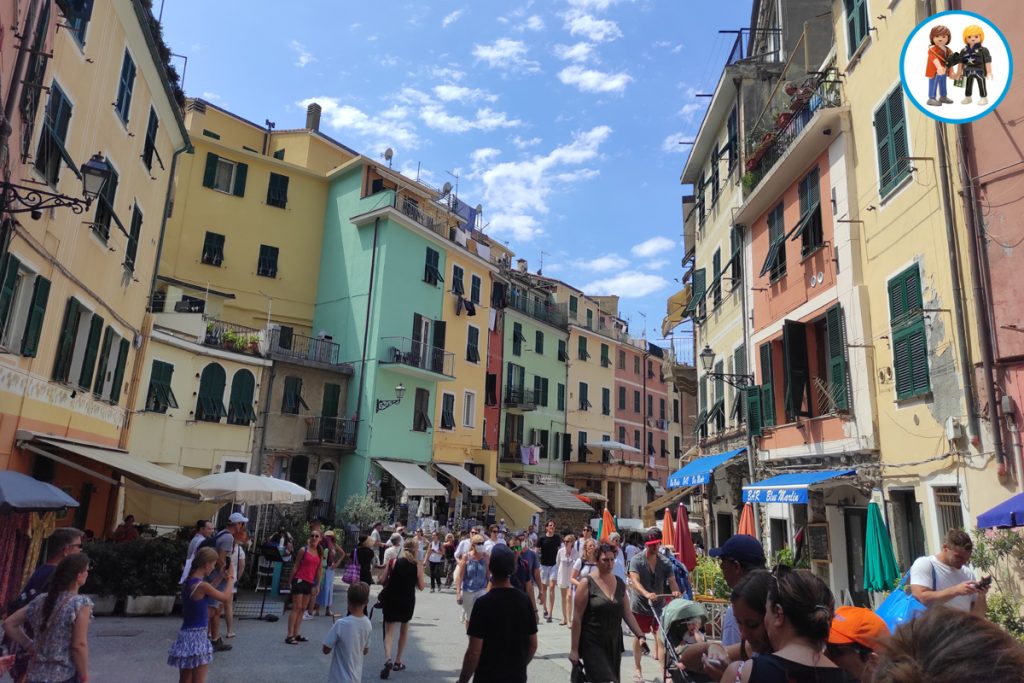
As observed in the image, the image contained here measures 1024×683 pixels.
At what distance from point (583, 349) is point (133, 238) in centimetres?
3124

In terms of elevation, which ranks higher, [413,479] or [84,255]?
[84,255]

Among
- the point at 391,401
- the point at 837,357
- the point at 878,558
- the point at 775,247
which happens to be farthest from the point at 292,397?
the point at 878,558

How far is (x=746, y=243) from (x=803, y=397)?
478 centimetres

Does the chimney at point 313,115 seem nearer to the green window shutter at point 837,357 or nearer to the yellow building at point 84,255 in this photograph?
the yellow building at point 84,255

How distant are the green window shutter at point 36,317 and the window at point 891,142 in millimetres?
13596

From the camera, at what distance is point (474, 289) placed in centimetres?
3219

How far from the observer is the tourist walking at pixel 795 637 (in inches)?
101

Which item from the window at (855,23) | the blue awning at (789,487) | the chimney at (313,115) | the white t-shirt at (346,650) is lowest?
the white t-shirt at (346,650)

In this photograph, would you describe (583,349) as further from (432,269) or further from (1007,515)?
(1007,515)

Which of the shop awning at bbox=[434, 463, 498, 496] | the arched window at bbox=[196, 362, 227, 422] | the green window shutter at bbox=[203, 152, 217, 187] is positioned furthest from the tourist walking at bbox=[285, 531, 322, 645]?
the green window shutter at bbox=[203, 152, 217, 187]

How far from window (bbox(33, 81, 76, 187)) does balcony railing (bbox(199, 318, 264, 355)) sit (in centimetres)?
1194

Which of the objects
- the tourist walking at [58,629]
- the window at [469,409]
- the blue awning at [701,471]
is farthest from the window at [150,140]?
the window at [469,409]

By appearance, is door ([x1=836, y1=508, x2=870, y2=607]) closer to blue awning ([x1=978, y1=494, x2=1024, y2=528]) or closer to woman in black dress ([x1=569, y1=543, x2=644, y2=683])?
blue awning ([x1=978, y1=494, x2=1024, y2=528])

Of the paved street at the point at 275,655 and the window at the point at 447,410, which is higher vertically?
the window at the point at 447,410
